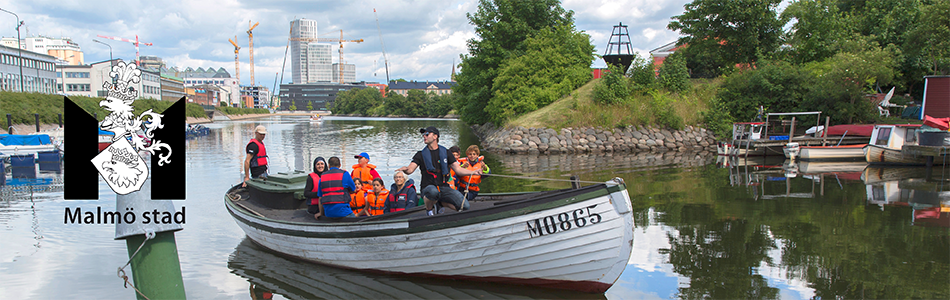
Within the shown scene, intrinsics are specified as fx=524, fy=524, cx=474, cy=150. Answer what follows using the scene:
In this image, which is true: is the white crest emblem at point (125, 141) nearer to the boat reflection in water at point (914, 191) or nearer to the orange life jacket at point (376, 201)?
the orange life jacket at point (376, 201)

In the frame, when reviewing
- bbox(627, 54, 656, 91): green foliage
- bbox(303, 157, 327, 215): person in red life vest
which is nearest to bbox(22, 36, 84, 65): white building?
bbox(627, 54, 656, 91): green foliage

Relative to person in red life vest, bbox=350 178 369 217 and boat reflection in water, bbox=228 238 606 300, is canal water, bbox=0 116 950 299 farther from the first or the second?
person in red life vest, bbox=350 178 369 217

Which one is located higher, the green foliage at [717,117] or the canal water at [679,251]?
the green foliage at [717,117]

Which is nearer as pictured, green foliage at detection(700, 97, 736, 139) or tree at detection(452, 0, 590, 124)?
green foliage at detection(700, 97, 736, 139)

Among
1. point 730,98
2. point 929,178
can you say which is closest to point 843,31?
point 730,98

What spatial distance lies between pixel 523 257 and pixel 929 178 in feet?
62.8

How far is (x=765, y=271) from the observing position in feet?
25.9

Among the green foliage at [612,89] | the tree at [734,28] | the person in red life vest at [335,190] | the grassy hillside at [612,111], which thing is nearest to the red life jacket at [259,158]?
the person in red life vest at [335,190]

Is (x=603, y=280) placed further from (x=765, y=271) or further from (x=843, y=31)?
(x=843, y=31)

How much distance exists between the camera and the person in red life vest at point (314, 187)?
Answer: 28.3ft

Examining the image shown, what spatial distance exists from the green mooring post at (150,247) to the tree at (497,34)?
134 feet

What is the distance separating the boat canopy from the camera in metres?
23.6

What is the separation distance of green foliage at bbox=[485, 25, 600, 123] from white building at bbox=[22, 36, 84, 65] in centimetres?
12587

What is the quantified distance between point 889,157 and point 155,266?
28.2 meters
